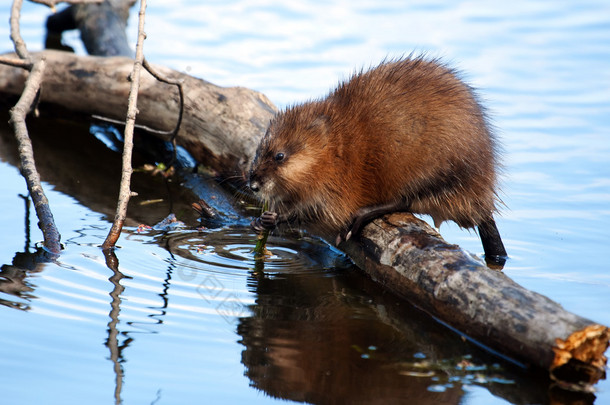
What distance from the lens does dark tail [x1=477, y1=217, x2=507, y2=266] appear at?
186 inches

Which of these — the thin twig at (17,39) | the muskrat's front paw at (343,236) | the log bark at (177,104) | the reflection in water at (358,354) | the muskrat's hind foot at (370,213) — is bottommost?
the reflection in water at (358,354)

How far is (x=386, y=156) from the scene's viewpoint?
14.6ft

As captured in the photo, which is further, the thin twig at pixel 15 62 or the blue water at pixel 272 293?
the thin twig at pixel 15 62

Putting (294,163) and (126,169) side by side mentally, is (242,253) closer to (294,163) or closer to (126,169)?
(294,163)

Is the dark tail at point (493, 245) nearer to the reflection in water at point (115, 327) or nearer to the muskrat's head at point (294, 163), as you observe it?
the muskrat's head at point (294, 163)

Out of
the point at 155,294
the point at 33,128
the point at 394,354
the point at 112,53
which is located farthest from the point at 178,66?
the point at 394,354

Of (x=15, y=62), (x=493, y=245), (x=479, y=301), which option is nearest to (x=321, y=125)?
(x=493, y=245)

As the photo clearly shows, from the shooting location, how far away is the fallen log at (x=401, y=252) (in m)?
3.19

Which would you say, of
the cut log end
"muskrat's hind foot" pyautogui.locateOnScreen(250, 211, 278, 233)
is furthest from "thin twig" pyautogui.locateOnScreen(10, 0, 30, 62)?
the cut log end

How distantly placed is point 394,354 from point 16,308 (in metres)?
1.82

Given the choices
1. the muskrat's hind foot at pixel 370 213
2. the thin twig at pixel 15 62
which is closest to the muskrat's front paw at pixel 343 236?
the muskrat's hind foot at pixel 370 213

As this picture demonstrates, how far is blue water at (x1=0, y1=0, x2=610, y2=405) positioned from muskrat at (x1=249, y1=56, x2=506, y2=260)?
0.37 meters

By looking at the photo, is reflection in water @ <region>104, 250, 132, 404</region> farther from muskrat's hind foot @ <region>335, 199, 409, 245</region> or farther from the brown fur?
muskrat's hind foot @ <region>335, 199, 409, 245</region>

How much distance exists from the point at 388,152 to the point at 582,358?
5.58ft
